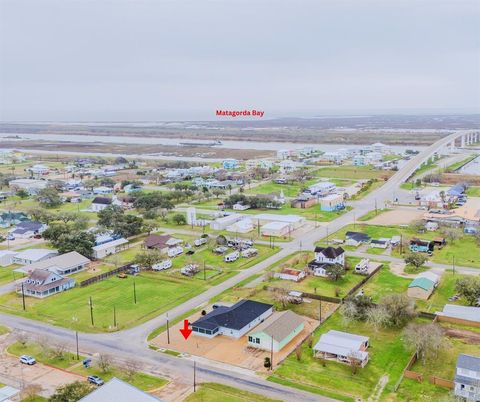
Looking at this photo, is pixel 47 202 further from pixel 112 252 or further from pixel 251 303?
pixel 251 303

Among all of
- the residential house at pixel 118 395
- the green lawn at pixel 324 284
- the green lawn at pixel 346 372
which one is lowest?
the green lawn at pixel 346 372

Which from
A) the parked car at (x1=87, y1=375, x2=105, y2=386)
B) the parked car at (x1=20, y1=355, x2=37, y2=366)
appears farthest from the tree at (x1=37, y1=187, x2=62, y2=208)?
the parked car at (x1=87, y1=375, x2=105, y2=386)

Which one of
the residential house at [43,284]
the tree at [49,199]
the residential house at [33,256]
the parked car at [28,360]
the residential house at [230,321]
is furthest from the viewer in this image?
the tree at [49,199]

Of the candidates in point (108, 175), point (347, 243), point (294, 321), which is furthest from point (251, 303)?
point (108, 175)

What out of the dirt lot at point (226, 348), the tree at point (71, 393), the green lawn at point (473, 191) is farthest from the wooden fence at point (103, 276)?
the green lawn at point (473, 191)

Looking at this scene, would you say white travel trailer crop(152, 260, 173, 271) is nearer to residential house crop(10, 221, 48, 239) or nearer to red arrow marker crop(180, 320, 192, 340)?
red arrow marker crop(180, 320, 192, 340)

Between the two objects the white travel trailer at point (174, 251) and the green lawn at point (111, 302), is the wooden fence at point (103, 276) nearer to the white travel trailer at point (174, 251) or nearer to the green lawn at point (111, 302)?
the green lawn at point (111, 302)

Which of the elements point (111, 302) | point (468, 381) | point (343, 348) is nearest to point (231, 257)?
point (111, 302)
